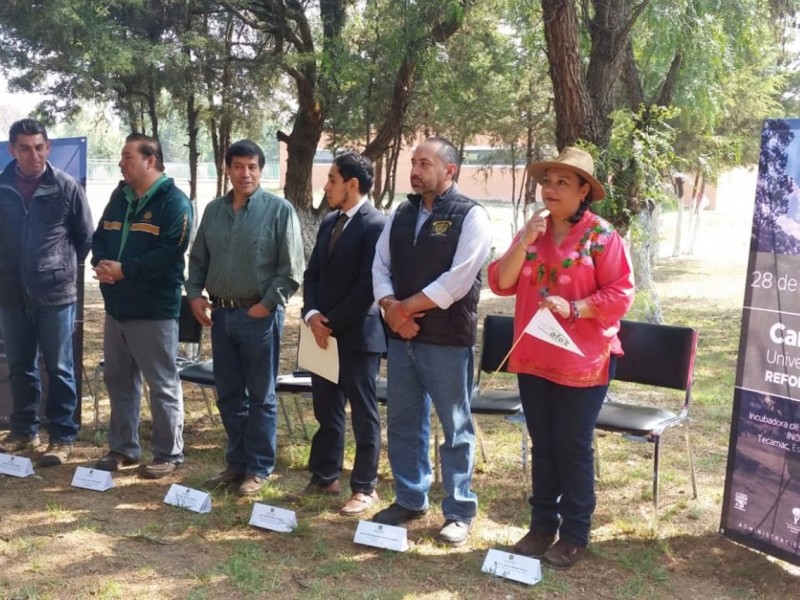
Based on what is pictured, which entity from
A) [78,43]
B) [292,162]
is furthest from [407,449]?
[292,162]

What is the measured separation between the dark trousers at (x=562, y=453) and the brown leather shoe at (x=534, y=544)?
2cm

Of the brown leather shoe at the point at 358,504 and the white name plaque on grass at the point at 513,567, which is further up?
the white name plaque on grass at the point at 513,567

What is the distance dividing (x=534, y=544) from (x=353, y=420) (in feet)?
3.78

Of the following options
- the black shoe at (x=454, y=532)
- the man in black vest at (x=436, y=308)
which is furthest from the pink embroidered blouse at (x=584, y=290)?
the black shoe at (x=454, y=532)

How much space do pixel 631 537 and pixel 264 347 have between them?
2080 mm

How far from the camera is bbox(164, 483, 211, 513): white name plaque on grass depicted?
458cm

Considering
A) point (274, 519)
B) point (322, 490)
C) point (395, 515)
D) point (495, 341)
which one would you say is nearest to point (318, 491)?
point (322, 490)

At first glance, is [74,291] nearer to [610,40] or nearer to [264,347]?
[264,347]

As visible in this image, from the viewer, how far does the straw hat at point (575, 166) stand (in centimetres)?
363

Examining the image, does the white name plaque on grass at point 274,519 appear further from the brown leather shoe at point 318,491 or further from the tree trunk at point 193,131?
the tree trunk at point 193,131

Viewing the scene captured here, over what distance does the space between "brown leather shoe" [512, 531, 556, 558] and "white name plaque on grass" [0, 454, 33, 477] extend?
9.47 feet

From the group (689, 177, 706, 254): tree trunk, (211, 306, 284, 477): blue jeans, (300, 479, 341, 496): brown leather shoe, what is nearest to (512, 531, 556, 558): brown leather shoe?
(300, 479, 341, 496): brown leather shoe

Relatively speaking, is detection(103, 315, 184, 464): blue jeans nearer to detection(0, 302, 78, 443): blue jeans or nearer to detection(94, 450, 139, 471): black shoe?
detection(94, 450, 139, 471): black shoe

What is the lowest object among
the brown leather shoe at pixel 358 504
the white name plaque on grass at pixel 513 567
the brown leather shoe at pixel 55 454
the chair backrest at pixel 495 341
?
the brown leather shoe at pixel 55 454
